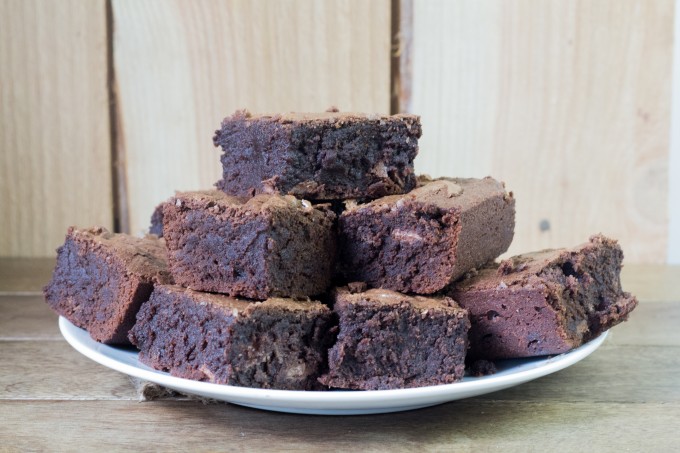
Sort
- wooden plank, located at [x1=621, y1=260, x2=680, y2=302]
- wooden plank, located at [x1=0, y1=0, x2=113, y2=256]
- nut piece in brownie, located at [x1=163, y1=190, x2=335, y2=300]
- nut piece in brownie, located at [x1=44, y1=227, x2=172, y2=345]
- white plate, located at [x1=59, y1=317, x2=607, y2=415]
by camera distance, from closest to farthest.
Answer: white plate, located at [x1=59, y1=317, x2=607, y2=415] → nut piece in brownie, located at [x1=163, y1=190, x2=335, y2=300] → nut piece in brownie, located at [x1=44, y1=227, x2=172, y2=345] → wooden plank, located at [x1=621, y1=260, x2=680, y2=302] → wooden plank, located at [x1=0, y1=0, x2=113, y2=256]

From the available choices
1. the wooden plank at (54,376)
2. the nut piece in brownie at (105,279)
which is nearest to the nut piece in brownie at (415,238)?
the nut piece in brownie at (105,279)

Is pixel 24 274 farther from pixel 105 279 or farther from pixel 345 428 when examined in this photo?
pixel 345 428

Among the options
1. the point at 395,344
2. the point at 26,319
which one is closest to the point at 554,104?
the point at 395,344

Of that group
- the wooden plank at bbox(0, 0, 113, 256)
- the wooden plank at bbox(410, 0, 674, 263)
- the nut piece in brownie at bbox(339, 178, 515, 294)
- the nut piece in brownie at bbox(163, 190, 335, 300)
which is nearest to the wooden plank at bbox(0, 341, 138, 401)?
the nut piece in brownie at bbox(163, 190, 335, 300)

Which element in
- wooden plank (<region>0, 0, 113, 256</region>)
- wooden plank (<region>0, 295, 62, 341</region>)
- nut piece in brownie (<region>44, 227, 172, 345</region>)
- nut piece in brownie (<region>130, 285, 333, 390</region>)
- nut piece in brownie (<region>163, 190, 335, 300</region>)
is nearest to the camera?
nut piece in brownie (<region>130, 285, 333, 390</region>)

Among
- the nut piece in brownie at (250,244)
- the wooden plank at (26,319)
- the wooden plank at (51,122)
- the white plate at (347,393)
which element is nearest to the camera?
the white plate at (347,393)

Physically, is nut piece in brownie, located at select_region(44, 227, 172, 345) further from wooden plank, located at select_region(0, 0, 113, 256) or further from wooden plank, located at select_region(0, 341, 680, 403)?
wooden plank, located at select_region(0, 0, 113, 256)

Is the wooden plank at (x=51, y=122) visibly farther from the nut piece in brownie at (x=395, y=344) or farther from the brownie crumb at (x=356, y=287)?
the nut piece in brownie at (x=395, y=344)
